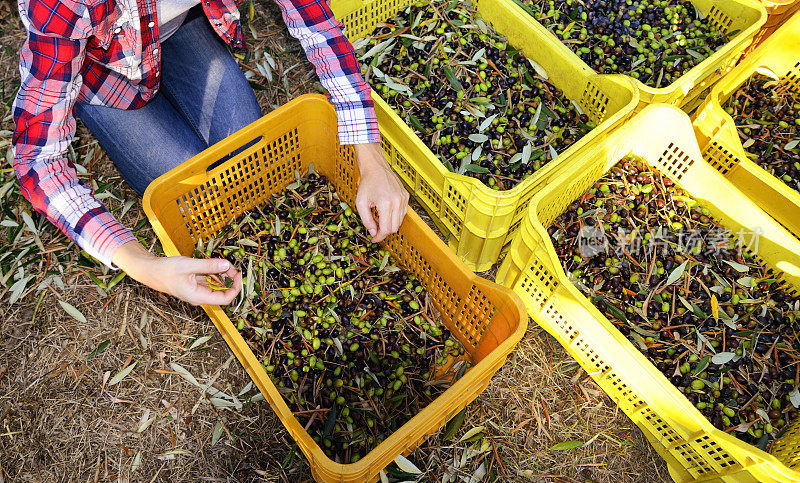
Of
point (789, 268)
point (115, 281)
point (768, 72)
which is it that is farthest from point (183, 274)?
point (768, 72)

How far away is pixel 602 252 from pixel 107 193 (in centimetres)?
256

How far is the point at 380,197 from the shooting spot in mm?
1921

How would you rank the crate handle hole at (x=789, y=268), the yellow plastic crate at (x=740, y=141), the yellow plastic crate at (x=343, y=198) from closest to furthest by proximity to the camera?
the yellow plastic crate at (x=343, y=198), the crate handle hole at (x=789, y=268), the yellow plastic crate at (x=740, y=141)

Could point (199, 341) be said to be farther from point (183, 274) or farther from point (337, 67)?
point (337, 67)

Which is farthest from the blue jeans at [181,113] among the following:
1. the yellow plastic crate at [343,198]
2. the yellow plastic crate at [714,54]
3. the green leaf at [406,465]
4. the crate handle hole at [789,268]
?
the crate handle hole at [789,268]

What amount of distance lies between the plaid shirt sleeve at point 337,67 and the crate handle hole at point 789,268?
6.09ft

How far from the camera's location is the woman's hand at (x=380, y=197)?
1928mm

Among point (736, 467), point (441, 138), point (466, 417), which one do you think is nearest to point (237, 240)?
point (441, 138)

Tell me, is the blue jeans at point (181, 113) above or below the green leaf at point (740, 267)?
above

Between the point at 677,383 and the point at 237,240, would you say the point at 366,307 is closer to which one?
the point at 237,240

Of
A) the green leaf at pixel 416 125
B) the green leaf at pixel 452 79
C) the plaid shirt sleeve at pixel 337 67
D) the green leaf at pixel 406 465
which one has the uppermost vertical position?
the plaid shirt sleeve at pixel 337 67

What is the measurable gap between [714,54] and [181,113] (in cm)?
270

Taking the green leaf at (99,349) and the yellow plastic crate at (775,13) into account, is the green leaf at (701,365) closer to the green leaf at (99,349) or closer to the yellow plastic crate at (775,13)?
the yellow plastic crate at (775,13)

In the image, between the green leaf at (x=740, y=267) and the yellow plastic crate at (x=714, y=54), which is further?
the yellow plastic crate at (x=714, y=54)
